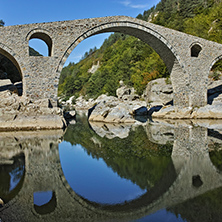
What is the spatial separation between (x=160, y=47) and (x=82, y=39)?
16.7ft

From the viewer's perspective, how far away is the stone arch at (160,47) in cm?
1261

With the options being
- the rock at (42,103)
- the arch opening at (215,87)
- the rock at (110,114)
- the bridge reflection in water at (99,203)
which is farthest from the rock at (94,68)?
the bridge reflection in water at (99,203)

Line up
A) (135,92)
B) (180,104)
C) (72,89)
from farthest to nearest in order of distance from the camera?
1. (72,89)
2. (135,92)
3. (180,104)

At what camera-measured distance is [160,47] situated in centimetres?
1466

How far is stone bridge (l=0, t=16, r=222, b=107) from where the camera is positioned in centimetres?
1137

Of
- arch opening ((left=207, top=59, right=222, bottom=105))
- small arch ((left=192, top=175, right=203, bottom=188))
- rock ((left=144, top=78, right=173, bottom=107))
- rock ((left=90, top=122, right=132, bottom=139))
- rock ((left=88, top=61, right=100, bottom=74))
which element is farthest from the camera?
rock ((left=88, top=61, right=100, bottom=74))

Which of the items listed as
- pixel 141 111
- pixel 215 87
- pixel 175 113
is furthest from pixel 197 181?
pixel 141 111

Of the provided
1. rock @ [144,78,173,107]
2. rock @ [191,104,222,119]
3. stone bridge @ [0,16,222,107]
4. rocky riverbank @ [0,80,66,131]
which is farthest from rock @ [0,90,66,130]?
rock @ [144,78,173,107]

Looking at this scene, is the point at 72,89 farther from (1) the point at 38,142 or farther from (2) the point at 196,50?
(1) the point at 38,142

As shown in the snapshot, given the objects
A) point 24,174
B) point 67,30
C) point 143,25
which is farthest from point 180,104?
point 24,174

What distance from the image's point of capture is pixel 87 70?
68.1m

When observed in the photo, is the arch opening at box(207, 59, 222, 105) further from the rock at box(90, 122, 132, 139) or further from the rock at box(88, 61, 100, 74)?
the rock at box(88, 61, 100, 74)

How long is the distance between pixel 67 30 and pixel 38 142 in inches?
269

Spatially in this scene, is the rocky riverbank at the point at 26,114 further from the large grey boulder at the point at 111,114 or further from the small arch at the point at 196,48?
the small arch at the point at 196,48
